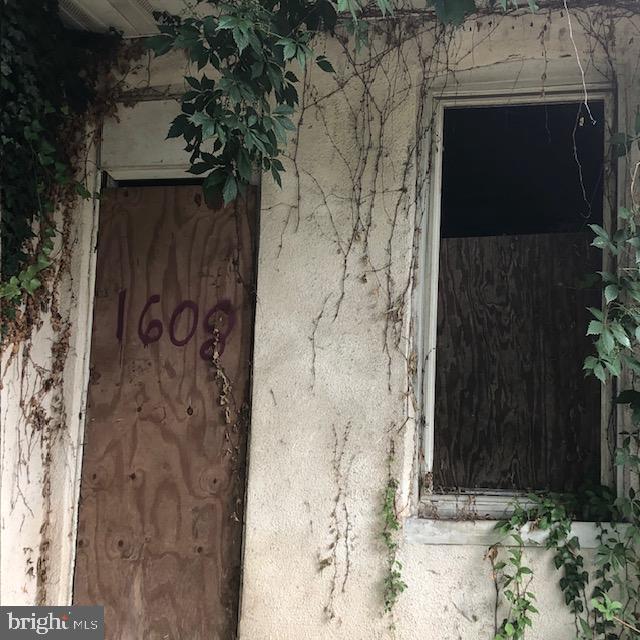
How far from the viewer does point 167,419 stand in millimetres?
3184

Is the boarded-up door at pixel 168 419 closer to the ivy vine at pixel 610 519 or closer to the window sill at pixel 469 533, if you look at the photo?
the window sill at pixel 469 533

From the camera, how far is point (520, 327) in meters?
4.12

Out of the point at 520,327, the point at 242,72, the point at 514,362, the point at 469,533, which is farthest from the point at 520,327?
the point at 242,72

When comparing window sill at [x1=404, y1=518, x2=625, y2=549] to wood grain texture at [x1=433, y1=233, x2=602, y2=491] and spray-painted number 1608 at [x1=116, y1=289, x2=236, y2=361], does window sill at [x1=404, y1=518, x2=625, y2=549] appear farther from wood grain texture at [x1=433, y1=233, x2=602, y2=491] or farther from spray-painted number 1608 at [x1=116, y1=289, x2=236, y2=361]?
spray-painted number 1608 at [x1=116, y1=289, x2=236, y2=361]

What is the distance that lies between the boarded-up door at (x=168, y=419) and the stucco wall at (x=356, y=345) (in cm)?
16

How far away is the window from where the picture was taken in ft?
12.1

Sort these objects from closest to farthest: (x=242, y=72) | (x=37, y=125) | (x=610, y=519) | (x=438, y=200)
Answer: (x=242, y=72) → (x=610, y=519) → (x=37, y=125) → (x=438, y=200)

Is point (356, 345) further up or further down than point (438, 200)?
further down

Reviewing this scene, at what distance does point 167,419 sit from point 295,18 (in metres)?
2.04

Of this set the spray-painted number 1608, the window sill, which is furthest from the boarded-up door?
the window sill

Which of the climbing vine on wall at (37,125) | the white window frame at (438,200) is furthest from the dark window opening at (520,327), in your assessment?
the climbing vine on wall at (37,125)

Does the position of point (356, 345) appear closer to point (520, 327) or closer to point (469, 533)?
point (469, 533)

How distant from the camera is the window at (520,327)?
12.1 feet

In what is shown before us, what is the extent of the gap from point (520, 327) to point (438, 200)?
1443mm
